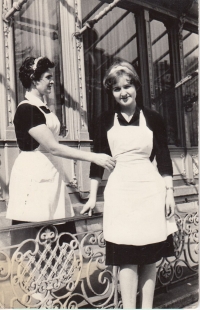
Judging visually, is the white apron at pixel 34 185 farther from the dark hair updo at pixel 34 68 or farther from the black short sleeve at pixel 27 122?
the dark hair updo at pixel 34 68

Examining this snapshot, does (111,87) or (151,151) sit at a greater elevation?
(111,87)

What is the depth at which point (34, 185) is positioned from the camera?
2191 millimetres

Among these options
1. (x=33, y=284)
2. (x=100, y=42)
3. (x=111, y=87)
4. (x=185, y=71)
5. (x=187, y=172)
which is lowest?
(x=33, y=284)

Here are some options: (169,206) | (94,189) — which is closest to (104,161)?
(94,189)

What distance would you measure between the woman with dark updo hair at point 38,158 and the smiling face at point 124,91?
35 cm

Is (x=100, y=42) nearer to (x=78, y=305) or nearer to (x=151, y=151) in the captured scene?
(x=151, y=151)

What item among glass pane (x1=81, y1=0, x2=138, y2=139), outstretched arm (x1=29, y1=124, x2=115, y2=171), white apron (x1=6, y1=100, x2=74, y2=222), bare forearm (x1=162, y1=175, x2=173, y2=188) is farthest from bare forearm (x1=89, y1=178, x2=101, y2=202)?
Answer: glass pane (x1=81, y1=0, x2=138, y2=139)

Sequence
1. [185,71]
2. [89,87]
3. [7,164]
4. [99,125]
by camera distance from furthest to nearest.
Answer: [185,71] < [89,87] < [7,164] < [99,125]

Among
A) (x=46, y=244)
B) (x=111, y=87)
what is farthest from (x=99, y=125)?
(x=46, y=244)

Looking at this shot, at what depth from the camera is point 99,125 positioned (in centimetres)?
218

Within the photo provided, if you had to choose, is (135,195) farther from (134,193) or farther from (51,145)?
(51,145)

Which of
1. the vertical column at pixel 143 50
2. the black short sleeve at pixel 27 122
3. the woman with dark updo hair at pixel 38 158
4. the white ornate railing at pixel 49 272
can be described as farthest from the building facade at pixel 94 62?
the black short sleeve at pixel 27 122

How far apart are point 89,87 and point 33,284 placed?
286cm

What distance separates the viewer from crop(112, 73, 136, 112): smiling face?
2045 millimetres
